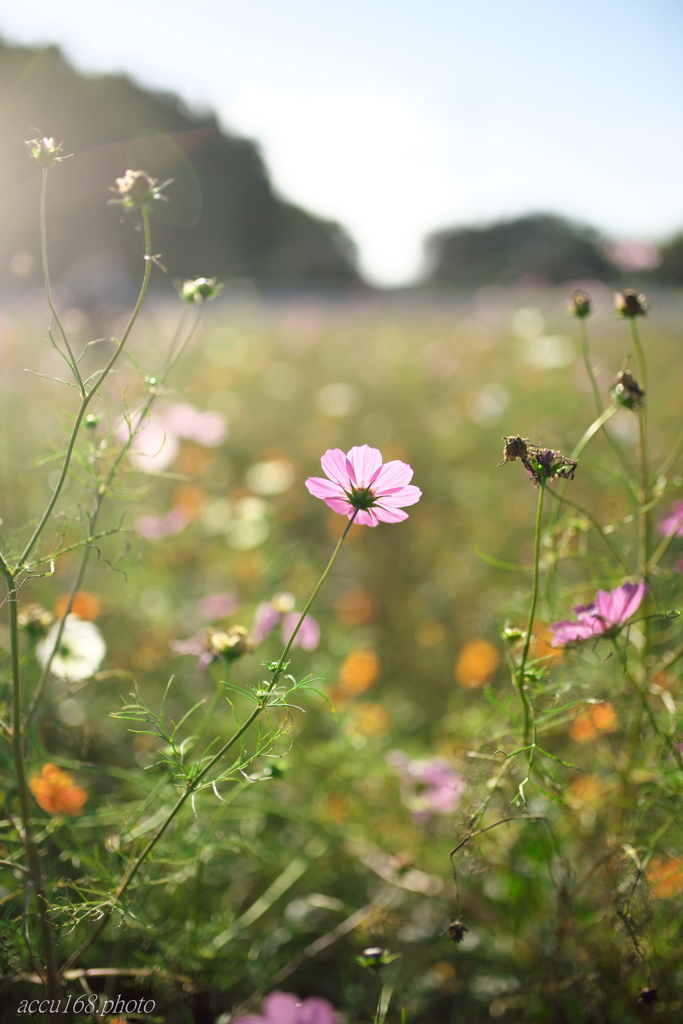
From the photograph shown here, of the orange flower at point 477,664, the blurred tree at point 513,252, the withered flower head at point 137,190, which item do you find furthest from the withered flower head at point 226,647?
the blurred tree at point 513,252

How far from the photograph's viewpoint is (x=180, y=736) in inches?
51.5

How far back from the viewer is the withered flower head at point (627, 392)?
665 mm

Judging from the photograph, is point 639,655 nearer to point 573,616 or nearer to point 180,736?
point 573,616

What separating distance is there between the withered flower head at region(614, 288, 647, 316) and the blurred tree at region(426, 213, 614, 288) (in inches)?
284

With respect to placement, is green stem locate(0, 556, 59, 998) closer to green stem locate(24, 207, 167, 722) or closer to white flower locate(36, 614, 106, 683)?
green stem locate(24, 207, 167, 722)

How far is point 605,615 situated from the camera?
0.62 meters

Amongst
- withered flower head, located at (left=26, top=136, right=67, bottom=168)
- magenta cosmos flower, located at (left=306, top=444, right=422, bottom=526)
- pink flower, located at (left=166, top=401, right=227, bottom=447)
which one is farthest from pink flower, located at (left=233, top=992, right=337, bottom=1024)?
pink flower, located at (left=166, top=401, right=227, bottom=447)

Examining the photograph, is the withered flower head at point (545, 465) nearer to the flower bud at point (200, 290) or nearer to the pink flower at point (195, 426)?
the flower bud at point (200, 290)

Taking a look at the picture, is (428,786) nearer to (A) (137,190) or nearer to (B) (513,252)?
(A) (137,190)

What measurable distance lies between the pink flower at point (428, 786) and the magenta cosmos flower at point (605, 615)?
1.21 feet

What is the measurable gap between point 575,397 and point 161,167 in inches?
469

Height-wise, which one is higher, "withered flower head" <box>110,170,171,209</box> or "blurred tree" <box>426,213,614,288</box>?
"withered flower head" <box>110,170,171,209</box>

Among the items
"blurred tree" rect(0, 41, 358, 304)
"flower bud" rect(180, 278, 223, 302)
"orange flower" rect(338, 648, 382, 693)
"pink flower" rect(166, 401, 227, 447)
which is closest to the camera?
"flower bud" rect(180, 278, 223, 302)

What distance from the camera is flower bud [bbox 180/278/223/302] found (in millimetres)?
622
